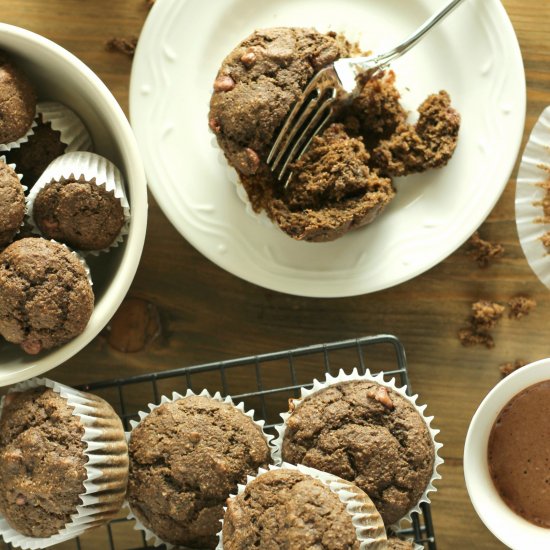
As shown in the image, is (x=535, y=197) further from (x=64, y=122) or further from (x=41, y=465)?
(x=41, y=465)

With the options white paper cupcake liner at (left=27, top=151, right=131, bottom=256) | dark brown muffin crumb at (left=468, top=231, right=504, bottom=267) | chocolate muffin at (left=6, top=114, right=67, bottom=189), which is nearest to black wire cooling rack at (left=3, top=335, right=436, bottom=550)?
dark brown muffin crumb at (left=468, top=231, right=504, bottom=267)

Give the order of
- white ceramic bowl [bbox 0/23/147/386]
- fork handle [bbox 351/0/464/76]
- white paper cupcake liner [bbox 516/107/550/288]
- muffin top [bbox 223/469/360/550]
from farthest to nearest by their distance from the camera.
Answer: white paper cupcake liner [bbox 516/107/550/288]
fork handle [bbox 351/0/464/76]
white ceramic bowl [bbox 0/23/147/386]
muffin top [bbox 223/469/360/550]

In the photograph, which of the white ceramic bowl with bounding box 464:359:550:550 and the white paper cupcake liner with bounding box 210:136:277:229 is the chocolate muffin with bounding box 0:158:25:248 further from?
the white ceramic bowl with bounding box 464:359:550:550

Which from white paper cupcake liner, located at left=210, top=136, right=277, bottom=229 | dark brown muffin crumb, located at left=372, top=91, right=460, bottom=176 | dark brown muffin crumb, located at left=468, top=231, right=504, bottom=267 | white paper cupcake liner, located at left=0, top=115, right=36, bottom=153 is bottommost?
dark brown muffin crumb, located at left=468, top=231, right=504, bottom=267

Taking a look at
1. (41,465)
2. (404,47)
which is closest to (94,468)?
(41,465)

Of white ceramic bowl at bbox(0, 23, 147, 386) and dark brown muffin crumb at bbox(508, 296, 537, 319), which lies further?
dark brown muffin crumb at bbox(508, 296, 537, 319)

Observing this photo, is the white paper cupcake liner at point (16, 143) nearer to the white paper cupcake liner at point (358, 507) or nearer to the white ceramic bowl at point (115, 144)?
the white ceramic bowl at point (115, 144)

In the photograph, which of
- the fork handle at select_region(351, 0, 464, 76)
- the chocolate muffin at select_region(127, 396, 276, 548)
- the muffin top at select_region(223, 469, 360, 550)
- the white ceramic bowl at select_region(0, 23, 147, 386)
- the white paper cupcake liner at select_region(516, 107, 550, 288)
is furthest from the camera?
the white paper cupcake liner at select_region(516, 107, 550, 288)
